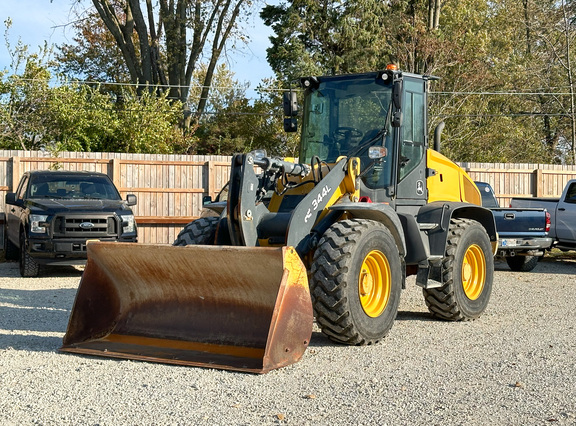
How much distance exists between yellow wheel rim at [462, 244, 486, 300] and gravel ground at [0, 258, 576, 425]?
713mm

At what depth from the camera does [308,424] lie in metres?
4.90

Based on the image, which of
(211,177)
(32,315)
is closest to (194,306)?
(32,315)

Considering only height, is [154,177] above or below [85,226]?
above

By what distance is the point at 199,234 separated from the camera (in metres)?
8.02

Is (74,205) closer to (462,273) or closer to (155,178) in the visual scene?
(155,178)

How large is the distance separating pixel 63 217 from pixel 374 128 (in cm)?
685

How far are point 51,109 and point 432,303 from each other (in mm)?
16391

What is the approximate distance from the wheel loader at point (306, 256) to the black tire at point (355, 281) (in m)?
0.01

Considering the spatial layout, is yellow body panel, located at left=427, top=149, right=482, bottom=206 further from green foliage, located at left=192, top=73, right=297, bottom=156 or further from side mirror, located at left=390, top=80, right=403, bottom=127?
green foliage, located at left=192, top=73, right=297, bottom=156

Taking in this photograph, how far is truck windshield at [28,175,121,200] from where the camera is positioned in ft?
47.8

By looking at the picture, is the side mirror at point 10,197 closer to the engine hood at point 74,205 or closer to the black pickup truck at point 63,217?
the black pickup truck at point 63,217

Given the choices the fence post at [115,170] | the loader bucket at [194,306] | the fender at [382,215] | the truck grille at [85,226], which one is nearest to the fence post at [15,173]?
the fence post at [115,170]

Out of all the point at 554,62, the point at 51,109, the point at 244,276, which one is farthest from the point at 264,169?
the point at 554,62

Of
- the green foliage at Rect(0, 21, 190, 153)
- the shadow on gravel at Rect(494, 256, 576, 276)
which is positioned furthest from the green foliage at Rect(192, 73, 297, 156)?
the shadow on gravel at Rect(494, 256, 576, 276)
